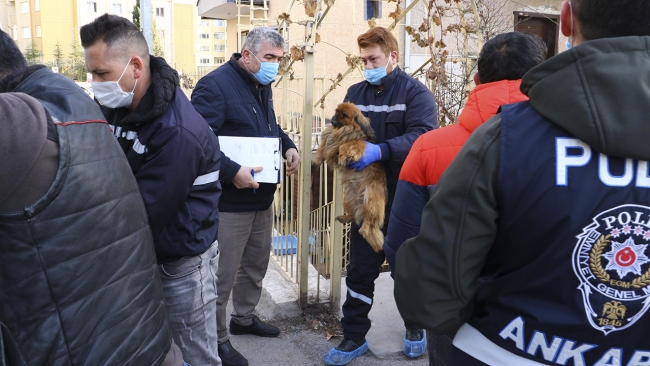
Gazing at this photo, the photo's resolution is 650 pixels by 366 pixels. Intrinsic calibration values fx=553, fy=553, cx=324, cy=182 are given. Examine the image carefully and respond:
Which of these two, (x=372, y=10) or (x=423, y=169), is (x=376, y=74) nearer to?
(x=423, y=169)

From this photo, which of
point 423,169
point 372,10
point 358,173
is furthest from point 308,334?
point 372,10

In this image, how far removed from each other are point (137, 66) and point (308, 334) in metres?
2.52

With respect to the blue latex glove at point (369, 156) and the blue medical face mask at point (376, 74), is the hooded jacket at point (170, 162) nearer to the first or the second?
the blue latex glove at point (369, 156)

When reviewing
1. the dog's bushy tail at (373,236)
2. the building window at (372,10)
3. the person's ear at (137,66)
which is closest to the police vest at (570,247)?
the person's ear at (137,66)

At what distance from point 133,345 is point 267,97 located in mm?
2581

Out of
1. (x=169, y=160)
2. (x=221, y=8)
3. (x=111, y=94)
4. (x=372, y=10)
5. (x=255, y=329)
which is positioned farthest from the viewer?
(x=221, y=8)

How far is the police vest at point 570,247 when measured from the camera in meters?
1.25

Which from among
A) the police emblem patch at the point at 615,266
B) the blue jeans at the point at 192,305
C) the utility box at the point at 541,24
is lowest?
the blue jeans at the point at 192,305

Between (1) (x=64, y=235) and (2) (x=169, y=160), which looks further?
(2) (x=169, y=160)

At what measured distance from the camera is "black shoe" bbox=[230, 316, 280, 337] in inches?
167

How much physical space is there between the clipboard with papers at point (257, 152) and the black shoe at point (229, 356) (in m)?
1.17

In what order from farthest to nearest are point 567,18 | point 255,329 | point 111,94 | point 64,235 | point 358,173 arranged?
point 255,329 → point 358,173 → point 111,94 → point 64,235 → point 567,18

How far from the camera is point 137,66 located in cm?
267

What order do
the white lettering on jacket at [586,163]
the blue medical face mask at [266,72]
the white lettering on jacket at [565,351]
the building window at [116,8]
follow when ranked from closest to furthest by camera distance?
the white lettering on jacket at [586,163] → the white lettering on jacket at [565,351] → the blue medical face mask at [266,72] → the building window at [116,8]
